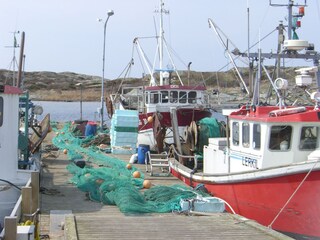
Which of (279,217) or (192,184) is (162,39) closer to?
(192,184)

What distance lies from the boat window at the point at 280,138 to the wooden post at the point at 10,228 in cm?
506

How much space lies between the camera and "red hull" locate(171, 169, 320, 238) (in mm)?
8734

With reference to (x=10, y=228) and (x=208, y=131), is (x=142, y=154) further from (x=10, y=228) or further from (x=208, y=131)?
(x=10, y=228)

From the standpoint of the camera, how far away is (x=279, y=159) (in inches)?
373

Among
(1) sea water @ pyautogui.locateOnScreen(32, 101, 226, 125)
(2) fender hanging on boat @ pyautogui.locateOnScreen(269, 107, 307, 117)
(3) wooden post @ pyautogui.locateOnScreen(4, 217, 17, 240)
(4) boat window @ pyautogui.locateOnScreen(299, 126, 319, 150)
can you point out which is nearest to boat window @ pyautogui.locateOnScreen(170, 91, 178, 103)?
(1) sea water @ pyautogui.locateOnScreen(32, 101, 226, 125)

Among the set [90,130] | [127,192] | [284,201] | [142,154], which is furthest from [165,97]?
[284,201]

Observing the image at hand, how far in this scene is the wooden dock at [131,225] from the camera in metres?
7.45

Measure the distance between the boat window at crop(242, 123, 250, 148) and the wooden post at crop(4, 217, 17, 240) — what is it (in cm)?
530

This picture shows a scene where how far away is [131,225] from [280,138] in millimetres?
3138

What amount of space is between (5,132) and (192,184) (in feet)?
15.6

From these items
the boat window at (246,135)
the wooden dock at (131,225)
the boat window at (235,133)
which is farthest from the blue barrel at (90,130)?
the boat window at (246,135)

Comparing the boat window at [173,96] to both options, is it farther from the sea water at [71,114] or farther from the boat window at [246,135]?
the boat window at [246,135]

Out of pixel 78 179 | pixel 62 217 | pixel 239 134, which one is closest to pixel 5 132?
pixel 62 217

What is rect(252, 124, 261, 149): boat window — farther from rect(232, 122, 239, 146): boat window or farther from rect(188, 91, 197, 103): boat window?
rect(188, 91, 197, 103): boat window
